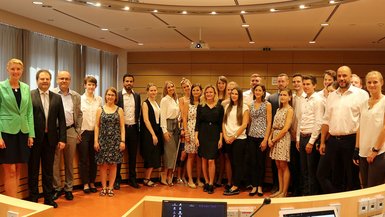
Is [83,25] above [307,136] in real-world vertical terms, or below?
above

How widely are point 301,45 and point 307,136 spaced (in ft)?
20.5

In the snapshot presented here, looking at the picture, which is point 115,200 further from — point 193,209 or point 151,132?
point 193,209

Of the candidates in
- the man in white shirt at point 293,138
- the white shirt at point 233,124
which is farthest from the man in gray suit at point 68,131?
the man in white shirt at point 293,138

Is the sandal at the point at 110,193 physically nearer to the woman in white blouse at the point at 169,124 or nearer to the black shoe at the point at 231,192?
the woman in white blouse at the point at 169,124

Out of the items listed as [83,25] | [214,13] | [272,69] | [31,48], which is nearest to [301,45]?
[272,69]

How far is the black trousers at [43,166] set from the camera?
461 centimetres

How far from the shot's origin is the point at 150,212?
1.94 metres

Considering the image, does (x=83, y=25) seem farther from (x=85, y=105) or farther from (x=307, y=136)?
(x=307, y=136)

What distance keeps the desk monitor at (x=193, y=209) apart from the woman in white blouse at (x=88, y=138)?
12.5 feet

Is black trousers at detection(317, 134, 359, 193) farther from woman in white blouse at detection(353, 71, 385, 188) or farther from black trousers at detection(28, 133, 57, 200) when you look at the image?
black trousers at detection(28, 133, 57, 200)

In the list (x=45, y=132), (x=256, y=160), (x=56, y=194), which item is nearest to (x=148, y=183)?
(x=56, y=194)

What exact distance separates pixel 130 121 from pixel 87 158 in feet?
2.67

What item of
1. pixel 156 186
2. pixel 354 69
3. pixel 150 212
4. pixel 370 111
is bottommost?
pixel 156 186

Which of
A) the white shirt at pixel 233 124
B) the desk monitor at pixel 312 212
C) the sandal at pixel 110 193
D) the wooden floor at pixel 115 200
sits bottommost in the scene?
the wooden floor at pixel 115 200
